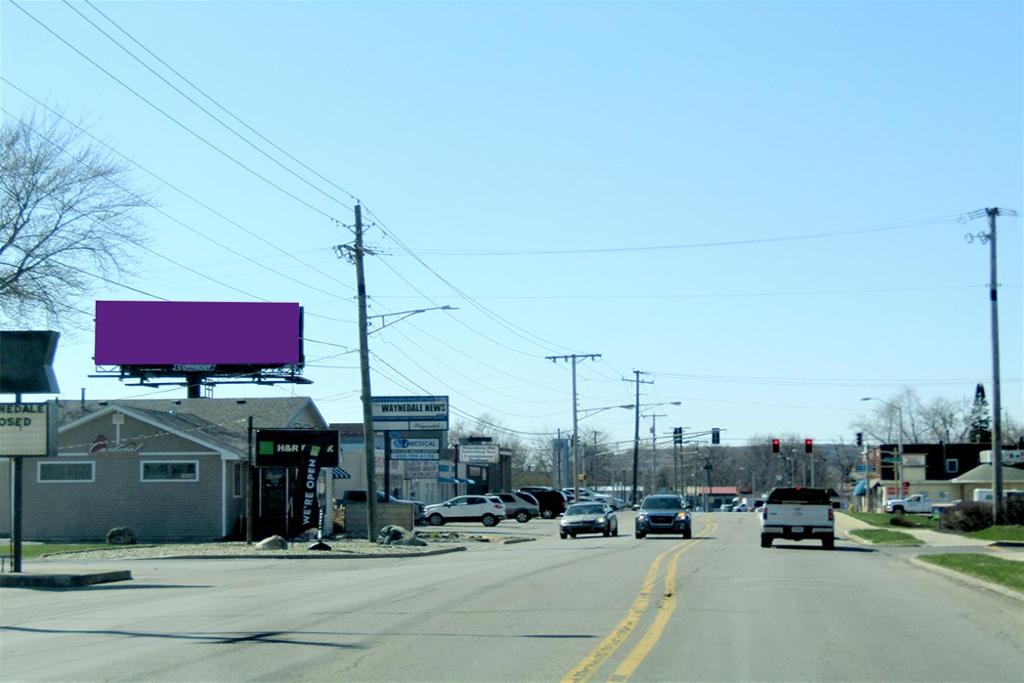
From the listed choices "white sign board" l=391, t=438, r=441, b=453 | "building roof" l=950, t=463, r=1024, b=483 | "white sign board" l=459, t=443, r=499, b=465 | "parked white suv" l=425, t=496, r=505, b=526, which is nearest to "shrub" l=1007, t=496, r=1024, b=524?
"white sign board" l=391, t=438, r=441, b=453

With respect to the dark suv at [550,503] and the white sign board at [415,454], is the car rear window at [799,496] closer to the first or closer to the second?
the white sign board at [415,454]

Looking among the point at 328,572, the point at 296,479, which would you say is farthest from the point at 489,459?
the point at 328,572

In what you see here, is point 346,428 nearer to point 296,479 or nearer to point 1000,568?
point 296,479

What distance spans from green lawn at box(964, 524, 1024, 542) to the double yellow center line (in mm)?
22772

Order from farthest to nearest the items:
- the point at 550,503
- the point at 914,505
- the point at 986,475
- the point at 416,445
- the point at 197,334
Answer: the point at 986,475, the point at 914,505, the point at 550,503, the point at 197,334, the point at 416,445

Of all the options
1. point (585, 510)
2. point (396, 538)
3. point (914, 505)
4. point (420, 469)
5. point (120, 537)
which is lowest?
point (914, 505)

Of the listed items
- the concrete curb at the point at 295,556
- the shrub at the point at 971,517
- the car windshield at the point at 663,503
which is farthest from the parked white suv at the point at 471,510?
the concrete curb at the point at 295,556

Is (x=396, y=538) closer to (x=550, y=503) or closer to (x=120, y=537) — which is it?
(x=120, y=537)

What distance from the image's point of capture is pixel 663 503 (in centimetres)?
4344

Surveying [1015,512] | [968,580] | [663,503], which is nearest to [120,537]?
[663,503]

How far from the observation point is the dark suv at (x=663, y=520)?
138 ft

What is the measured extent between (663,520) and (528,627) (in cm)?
2882

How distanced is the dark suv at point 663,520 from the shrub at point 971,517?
1162 cm

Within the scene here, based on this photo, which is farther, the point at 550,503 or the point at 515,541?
the point at 550,503
